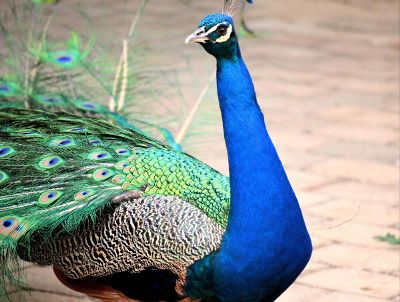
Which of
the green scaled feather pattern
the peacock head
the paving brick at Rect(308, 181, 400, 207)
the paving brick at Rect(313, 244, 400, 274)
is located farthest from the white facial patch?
the paving brick at Rect(308, 181, 400, 207)

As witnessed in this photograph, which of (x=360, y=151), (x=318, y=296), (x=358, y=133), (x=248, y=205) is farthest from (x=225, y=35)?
(x=358, y=133)

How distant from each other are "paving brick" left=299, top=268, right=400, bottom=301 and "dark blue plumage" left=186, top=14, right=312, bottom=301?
29.4 inches

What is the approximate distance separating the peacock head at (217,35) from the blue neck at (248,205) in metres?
0.04

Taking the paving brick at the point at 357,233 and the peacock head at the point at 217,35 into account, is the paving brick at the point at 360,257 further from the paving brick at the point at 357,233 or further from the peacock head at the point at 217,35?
the peacock head at the point at 217,35

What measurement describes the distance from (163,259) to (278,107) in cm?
268

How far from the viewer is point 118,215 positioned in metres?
2.35

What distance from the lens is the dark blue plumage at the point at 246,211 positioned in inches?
87.4

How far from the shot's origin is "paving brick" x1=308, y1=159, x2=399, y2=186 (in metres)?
3.90

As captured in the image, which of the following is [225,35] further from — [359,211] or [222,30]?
[359,211]

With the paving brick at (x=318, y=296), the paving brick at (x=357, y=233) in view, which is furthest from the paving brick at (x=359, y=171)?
the paving brick at (x=318, y=296)

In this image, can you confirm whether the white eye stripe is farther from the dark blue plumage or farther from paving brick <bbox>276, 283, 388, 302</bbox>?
paving brick <bbox>276, 283, 388, 302</bbox>

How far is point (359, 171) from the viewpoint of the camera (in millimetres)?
3990

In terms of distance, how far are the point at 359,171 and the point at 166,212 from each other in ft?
6.04

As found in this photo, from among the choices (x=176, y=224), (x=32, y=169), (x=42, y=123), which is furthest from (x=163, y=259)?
(x=42, y=123)
